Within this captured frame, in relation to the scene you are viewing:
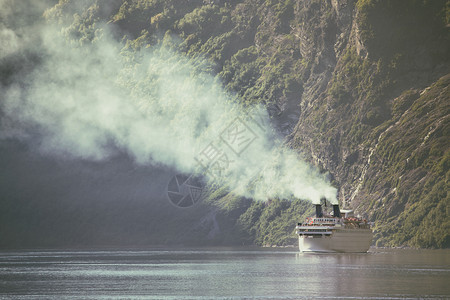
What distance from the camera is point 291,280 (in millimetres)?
151500

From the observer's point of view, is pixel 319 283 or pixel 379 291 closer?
pixel 379 291

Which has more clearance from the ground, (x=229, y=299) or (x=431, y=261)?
(x=431, y=261)

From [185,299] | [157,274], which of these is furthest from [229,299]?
[157,274]

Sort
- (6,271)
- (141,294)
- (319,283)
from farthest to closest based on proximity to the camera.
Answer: (6,271), (319,283), (141,294)

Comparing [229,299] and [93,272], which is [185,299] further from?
[93,272]

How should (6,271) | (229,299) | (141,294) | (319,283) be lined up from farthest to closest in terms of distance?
(6,271) → (319,283) → (141,294) → (229,299)

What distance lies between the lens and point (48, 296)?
129m

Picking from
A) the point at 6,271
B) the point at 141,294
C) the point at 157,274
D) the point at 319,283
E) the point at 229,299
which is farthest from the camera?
the point at 6,271

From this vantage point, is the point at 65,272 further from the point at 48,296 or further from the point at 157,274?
Result: the point at 48,296

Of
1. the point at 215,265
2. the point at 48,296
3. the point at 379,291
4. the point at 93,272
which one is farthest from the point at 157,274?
the point at 379,291

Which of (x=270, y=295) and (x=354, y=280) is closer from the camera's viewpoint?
(x=270, y=295)

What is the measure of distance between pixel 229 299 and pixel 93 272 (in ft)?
201

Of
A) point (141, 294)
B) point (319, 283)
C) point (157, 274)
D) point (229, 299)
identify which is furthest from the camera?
point (157, 274)

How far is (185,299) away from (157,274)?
153 ft
